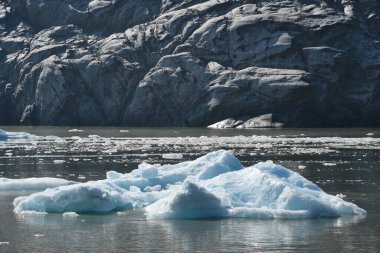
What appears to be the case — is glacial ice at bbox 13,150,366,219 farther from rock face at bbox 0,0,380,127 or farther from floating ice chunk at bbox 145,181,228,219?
rock face at bbox 0,0,380,127

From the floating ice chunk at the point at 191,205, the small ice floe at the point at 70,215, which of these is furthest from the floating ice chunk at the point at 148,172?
the floating ice chunk at the point at 191,205

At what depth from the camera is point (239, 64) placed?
4722 inches

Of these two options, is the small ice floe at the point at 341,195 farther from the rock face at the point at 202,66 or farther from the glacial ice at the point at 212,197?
the rock face at the point at 202,66

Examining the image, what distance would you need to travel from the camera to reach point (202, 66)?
121m

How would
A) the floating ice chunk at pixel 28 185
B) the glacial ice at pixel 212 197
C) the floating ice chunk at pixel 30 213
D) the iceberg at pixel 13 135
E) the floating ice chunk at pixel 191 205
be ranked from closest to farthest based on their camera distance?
1. the floating ice chunk at pixel 191 205
2. the glacial ice at pixel 212 197
3. the floating ice chunk at pixel 30 213
4. the floating ice chunk at pixel 28 185
5. the iceberg at pixel 13 135

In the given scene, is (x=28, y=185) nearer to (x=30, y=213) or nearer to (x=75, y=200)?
(x=30, y=213)

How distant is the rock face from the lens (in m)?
114

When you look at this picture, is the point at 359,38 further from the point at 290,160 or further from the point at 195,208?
the point at 195,208

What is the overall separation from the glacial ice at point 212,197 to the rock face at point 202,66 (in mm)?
83796

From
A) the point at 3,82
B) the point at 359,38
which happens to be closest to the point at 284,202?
the point at 359,38

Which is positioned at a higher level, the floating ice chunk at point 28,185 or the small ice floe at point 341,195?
the floating ice chunk at point 28,185

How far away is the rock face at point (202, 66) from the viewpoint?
114500mm

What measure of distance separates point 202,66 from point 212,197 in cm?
9552

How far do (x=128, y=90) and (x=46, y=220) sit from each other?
10274 cm
